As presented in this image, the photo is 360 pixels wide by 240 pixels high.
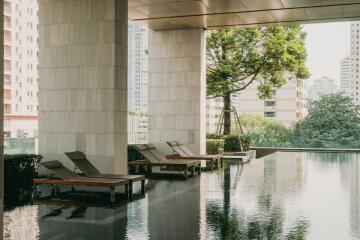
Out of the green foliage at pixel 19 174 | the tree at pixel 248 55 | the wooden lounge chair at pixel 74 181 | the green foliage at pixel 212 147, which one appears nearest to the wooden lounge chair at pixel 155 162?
the wooden lounge chair at pixel 74 181

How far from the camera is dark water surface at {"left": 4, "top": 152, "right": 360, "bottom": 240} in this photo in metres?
7.05

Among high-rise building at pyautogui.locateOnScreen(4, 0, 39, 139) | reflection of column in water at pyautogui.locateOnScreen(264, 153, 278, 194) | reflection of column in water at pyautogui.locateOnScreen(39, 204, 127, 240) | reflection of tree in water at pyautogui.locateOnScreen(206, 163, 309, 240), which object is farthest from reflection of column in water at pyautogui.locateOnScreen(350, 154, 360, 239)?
high-rise building at pyautogui.locateOnScreen(4, 0, 39, 139)

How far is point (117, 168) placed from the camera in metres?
11.6

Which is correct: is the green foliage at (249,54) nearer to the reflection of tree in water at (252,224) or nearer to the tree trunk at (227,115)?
the tree trunk at (227,115)

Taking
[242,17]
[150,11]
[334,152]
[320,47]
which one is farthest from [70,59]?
[320,47]

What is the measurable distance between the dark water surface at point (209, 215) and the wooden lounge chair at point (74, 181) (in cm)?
48

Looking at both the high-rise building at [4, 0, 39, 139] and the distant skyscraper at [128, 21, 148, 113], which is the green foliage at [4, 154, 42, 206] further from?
the high-rise building at [4, 0, 39, 139]

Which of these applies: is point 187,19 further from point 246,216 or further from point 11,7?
point 11,7

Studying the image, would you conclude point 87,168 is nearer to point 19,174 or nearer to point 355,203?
point 19,174

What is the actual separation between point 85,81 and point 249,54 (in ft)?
47.8

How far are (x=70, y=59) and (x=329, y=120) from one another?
28698 millimetres

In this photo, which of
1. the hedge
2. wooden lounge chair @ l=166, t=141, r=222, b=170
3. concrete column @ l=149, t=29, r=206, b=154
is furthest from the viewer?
Answer: the hedge

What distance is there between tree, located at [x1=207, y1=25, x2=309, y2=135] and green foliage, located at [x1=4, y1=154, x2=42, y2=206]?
1490 centimetres

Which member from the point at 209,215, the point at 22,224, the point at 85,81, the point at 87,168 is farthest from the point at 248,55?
the point at 22,224
